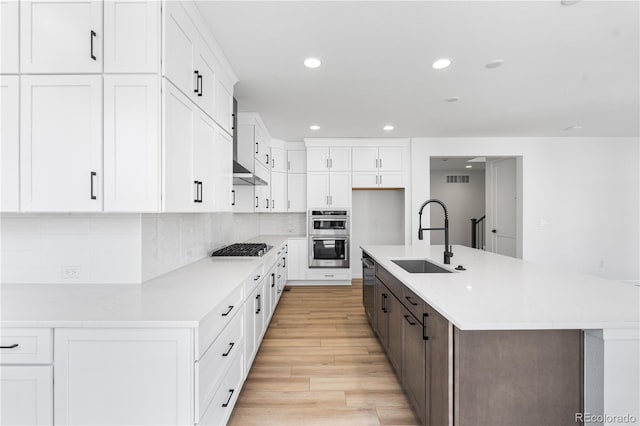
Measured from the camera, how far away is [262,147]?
4.56m

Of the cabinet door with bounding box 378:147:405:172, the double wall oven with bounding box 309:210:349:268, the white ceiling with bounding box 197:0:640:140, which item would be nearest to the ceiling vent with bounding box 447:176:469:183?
the cabinet door with bounding box 378:147:405:172

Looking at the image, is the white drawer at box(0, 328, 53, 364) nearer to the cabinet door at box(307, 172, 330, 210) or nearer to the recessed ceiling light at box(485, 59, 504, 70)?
the recessed ceiling light at box(485, 59, 504, 70)

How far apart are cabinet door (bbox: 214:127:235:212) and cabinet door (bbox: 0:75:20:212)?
109cm

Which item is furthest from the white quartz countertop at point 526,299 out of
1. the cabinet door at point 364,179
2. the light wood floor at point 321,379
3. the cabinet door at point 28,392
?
the cabinet door at point 364,179

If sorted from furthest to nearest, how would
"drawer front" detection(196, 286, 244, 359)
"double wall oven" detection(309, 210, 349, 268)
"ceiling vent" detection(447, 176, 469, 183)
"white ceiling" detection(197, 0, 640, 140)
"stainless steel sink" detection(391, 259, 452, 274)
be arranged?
"ceiling vent" detection(447, 176, 469, 183), "double wall oven" detection(309, 210, 349, 268), "stainless steel sink" detection(391, 259, 452, 274), "white ceiling" detection(197, 0, 640, 140), "drawer front" detection(196, 286, 244, 359)

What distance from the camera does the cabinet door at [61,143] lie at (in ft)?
4.85

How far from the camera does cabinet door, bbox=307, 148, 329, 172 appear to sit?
5.24 m

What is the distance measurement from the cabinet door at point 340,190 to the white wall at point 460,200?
4165 mm

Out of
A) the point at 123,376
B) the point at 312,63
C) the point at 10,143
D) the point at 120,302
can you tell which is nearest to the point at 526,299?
the point at 123,376

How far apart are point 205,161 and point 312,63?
1.28 metres

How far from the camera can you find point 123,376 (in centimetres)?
120

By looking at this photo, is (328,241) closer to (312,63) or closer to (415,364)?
(312,63)

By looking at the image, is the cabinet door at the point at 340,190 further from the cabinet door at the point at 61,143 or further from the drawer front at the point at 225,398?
the cabinet door at the point at 61,143

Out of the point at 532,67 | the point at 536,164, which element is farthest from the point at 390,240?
the point at 532,67
